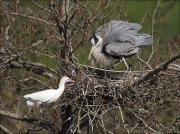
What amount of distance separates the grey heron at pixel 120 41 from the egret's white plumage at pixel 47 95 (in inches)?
52.6

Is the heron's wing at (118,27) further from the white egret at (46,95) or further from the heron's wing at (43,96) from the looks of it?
the heron's wing at (43,96)

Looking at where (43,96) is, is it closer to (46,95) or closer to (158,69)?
(46,95)

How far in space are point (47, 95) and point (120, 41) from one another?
182 centimetres

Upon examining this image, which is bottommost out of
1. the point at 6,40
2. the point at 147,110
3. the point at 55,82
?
the point at 147,110

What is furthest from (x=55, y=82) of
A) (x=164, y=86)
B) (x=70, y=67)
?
(x=164, y=86)

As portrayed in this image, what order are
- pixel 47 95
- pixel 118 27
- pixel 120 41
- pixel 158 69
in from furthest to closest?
pixel 120 41 → pixel 118 27 → pixel 47 95 → pixel 158 69

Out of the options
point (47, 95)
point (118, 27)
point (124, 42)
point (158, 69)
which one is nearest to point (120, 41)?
point (124, 42)

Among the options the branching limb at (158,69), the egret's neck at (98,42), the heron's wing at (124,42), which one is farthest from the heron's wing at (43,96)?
the heron's wing at (124,42)

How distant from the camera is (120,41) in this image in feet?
25.2

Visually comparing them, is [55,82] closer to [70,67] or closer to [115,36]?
[70,67]

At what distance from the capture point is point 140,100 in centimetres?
627

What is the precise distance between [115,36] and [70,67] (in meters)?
1.27

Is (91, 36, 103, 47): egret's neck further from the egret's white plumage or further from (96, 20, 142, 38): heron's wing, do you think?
the egret's white plumage

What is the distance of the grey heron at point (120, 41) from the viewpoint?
7590 mm
